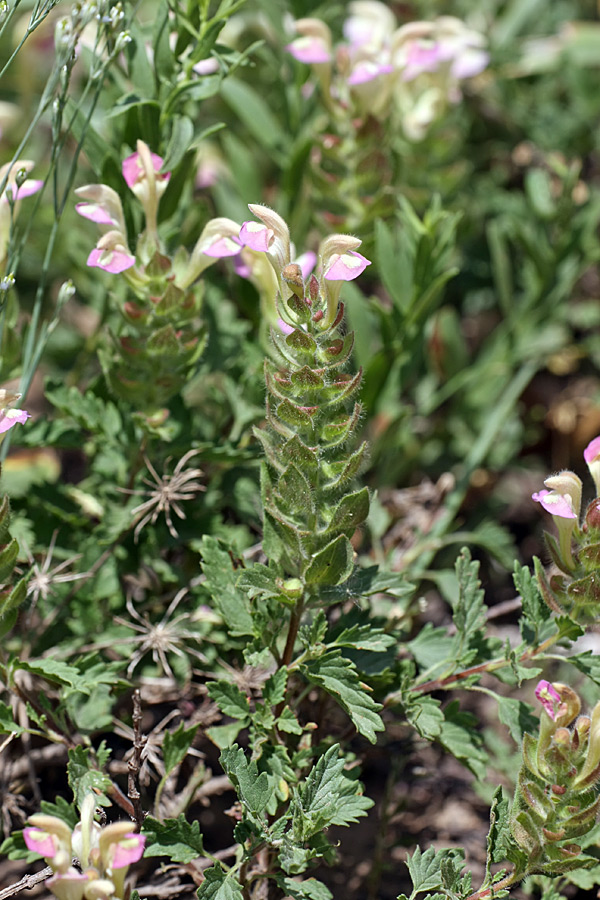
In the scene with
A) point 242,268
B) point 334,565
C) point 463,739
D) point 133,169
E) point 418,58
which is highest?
point 133,169

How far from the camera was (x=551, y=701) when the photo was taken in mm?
1433

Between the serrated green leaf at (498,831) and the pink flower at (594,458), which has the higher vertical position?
the pink flower at (594,458)

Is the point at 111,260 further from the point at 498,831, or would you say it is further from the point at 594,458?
the point at 498,831

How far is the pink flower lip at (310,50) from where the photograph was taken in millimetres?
2238

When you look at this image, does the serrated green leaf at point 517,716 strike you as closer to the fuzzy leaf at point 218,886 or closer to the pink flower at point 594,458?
the pink flower at point 594,458

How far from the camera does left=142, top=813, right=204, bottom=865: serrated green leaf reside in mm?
1453

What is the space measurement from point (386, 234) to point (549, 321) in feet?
2.55

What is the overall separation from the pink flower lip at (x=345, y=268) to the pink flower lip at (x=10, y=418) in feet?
1.76

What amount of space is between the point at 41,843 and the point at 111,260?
0.98 m

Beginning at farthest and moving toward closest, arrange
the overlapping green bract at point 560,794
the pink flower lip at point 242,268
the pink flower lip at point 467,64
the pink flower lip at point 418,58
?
the pink flower lip at point 467,64, the pink flower lip at point 418,58, the pink flower lip at point 242,268, the overlapping green bract at point 560,794

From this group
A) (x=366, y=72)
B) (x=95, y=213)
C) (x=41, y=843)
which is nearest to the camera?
(x=41, y=843)

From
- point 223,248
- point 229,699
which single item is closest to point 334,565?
point 229,699

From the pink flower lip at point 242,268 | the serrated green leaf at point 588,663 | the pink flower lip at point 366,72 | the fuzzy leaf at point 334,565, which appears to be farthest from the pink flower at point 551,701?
the pink flower lip at point 366,72

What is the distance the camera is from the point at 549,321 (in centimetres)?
274
